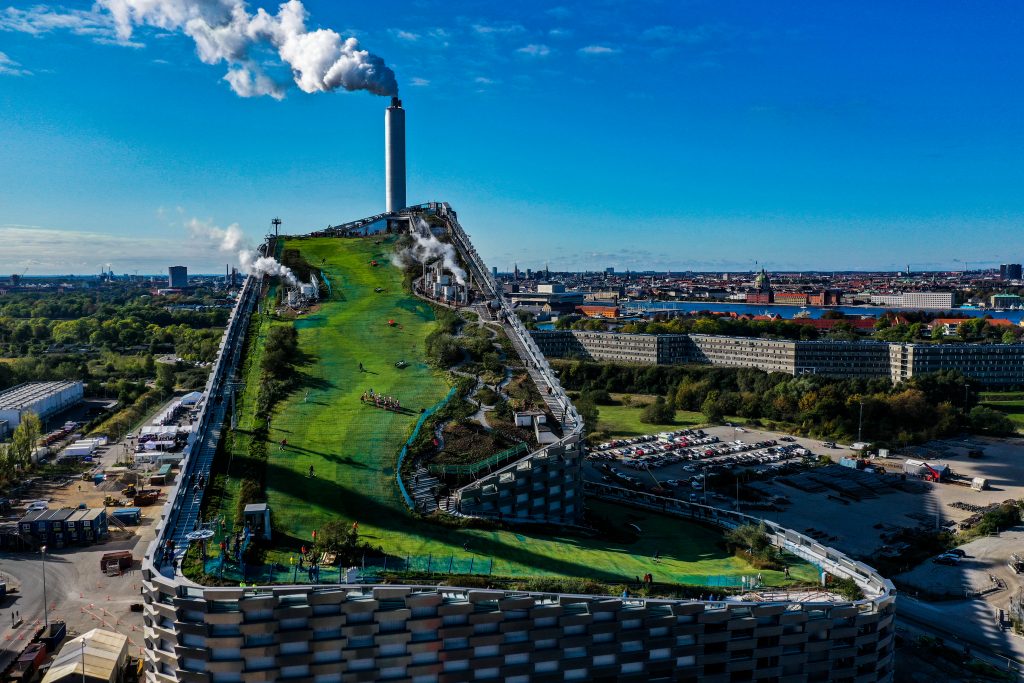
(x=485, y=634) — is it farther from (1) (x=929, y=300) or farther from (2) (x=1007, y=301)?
(1) (x=929, y=300)

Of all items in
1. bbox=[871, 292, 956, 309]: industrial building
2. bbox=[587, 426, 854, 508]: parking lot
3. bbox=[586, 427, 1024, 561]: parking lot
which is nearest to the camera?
bbox=[586, 427, 1024, 561]: parking lot

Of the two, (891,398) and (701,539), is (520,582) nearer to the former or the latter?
(701,539)

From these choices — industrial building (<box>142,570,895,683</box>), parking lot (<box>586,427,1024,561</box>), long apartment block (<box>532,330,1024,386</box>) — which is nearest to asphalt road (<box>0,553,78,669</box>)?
industrial building (<box>142,570,895,683</box>)

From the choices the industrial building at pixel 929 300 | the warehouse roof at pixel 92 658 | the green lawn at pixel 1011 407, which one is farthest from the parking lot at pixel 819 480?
the industrial building at pixel 929 300

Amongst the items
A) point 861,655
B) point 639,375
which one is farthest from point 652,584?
point 639,375

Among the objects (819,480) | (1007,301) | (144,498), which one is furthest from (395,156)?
(1007,301)

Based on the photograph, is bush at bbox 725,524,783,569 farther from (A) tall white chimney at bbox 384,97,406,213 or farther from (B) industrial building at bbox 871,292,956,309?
(B) industrial building at bbox 871,292,956,309
